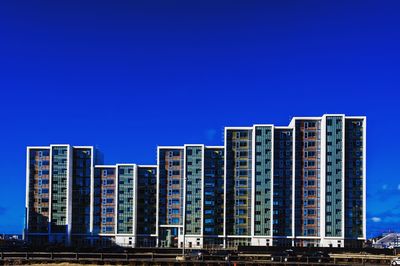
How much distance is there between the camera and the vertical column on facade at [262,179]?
15038 cm

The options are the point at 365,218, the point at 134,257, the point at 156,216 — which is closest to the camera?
the point at 134,257

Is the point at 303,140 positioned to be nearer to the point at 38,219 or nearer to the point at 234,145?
the point at 234,145

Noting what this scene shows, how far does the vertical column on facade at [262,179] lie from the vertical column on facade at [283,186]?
6.01 feet

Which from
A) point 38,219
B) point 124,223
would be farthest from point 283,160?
point 38,219

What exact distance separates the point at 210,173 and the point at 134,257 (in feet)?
284

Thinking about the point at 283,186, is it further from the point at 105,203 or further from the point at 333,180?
the point at 105,203

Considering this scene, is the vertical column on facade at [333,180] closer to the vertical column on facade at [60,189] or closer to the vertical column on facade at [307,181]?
the vertical column on facade at [307,181]

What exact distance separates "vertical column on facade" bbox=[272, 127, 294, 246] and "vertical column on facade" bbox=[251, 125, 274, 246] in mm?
1832

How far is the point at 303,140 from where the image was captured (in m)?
153

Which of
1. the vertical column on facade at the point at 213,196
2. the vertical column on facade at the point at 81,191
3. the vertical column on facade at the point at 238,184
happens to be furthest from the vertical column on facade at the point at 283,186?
the vertical column on facade at the point at 81,191

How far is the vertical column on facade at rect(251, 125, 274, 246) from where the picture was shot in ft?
493

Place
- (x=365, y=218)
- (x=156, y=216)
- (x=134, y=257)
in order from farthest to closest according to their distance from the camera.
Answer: (x=156, y=216)
(x=365, y=218)
(x=134, y=257)

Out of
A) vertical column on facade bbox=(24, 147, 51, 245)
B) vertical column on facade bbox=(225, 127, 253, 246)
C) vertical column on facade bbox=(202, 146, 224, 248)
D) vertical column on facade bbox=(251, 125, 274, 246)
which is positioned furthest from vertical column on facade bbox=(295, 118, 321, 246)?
vertical column on facade bbox=(24, 147, 51, 245)

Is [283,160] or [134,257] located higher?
[283,160]
